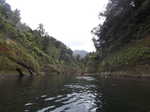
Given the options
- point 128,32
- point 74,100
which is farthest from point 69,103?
point 128,32

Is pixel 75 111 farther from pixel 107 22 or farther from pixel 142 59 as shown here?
pixel 107 22

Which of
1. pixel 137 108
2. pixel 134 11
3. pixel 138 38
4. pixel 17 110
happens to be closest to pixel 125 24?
pixel 134 11

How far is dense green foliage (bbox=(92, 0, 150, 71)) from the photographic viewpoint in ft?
123

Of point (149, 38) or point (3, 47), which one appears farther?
point (3, 47)

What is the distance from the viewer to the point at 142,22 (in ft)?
147

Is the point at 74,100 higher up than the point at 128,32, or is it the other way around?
the point at 128,32

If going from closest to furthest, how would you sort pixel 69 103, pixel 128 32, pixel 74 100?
pixel 69 103 < pixel 74 100 < pixel 128 32

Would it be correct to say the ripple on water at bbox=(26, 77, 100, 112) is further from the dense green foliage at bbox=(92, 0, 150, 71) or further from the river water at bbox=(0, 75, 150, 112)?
the dense green foliage at bbox=(92, 0, 150, 71)

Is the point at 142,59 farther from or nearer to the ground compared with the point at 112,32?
nearer to the ground

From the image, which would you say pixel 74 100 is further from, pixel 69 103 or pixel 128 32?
pixel 128 32

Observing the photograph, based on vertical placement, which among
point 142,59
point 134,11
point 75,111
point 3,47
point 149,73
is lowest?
point 75,111

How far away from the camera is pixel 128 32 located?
47031mm

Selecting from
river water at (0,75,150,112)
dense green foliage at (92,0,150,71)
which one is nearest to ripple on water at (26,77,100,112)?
river water at (0,75,150,112)

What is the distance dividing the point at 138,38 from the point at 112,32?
15.3 meters
